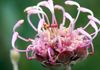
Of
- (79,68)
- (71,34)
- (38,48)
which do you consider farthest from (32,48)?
(79,68)

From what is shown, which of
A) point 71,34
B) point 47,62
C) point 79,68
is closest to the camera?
point 47,62

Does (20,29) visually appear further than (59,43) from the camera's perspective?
Yes

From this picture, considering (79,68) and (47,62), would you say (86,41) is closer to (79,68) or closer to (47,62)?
(47,62)

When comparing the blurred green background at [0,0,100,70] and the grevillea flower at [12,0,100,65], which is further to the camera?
the blurred green background at [0,0,100,70]

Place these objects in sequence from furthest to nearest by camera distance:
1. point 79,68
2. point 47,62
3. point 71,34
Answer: point 79,68
point 71,34
point 47,62

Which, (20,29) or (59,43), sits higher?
(20,29)

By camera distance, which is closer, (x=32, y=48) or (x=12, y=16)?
(x=32, y=48)

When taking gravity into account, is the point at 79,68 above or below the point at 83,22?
below

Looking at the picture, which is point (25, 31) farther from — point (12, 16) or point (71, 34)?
point (71, 34)

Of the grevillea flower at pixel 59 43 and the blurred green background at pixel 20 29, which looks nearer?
the grevillea flower at pixel 59 43
